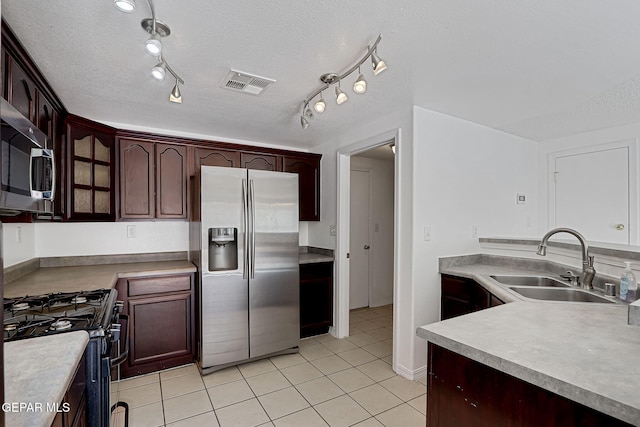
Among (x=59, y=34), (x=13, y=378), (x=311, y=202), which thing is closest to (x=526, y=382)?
(x=13, y=378)

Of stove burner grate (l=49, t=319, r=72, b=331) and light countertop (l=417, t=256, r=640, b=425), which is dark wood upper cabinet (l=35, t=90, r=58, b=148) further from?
light countertop (l=417, t=256, r=640, b=425)

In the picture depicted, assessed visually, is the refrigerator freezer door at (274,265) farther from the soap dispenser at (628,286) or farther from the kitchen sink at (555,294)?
the soap dispenser at (628,286)

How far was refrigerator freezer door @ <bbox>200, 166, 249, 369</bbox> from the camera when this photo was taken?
271 centimetres

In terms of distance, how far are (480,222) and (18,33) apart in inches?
138

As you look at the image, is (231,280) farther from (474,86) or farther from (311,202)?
(474,86)

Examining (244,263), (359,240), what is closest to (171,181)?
(244,263)

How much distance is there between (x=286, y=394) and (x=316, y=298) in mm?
1218

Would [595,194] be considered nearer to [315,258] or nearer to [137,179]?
[315,258]

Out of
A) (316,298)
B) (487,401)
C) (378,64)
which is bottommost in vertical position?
(316,298)

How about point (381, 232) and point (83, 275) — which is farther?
point (381, 232)

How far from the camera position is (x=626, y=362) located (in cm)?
101

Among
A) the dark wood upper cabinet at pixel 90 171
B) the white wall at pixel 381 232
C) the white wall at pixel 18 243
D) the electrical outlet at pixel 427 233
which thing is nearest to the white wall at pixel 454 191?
the electrical outlet at pixel 427 233

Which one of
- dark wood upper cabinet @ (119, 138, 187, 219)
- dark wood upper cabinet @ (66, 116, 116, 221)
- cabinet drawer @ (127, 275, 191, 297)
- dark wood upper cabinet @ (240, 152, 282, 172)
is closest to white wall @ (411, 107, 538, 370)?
dark wood upper cabinet @ (240, 152, 282, 172)

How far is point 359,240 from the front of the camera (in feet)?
15.2
